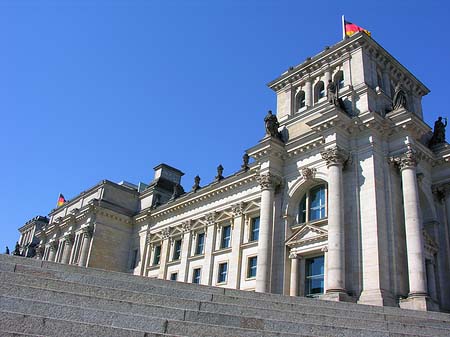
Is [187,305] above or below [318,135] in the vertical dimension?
below

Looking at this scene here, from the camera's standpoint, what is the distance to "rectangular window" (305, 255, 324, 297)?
26.9 m

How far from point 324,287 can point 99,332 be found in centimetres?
2012

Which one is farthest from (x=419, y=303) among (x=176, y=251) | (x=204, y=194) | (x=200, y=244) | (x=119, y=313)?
(x=176, y=251)

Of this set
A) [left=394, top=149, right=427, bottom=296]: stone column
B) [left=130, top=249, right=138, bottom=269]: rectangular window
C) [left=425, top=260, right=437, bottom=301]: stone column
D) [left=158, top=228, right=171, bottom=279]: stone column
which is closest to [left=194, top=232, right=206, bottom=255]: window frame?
[left=158, top=228, right=171, bottom=279]: stone column

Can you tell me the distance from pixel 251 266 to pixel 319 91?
1435cm

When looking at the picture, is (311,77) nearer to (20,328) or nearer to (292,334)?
(292,334)

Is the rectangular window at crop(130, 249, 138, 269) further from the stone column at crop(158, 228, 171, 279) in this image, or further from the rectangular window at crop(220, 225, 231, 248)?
the rectangular window at crop(220, 225, 231, 248)

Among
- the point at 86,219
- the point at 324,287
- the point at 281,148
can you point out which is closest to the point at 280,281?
the point at 324,287

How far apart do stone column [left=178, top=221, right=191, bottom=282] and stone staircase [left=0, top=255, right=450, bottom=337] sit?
89.5 ft

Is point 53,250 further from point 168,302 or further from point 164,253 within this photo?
point 168,302

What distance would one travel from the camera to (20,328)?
7777 mm

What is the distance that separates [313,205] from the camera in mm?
29219

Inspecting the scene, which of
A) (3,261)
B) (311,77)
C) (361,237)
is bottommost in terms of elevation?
(3,261)

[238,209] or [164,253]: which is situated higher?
[238,209]
